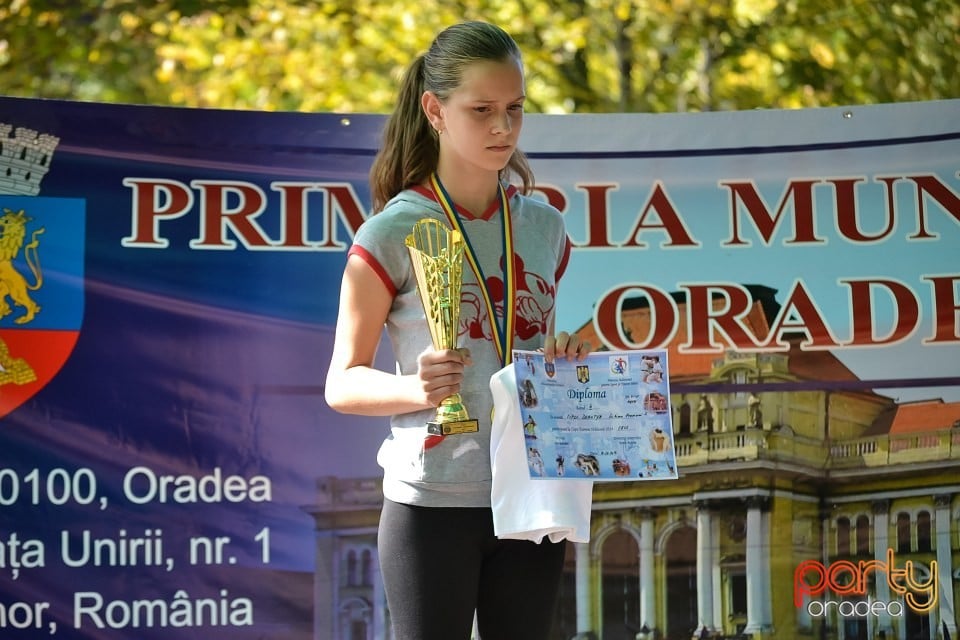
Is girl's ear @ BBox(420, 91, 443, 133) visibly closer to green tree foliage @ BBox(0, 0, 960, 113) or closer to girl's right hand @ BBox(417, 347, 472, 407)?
girl's right hand @ BBox(417, 347, 472, 407)

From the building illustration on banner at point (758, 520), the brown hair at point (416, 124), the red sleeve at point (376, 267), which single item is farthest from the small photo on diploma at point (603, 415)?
the building illustration on banner at point (758, 520)

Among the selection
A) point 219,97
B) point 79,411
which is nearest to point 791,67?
point 219,97

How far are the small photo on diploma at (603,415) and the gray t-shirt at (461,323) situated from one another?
0.09 m

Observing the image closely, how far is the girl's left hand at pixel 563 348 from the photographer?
2.18 metres

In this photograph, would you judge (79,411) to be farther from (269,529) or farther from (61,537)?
(269,529)

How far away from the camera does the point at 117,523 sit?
149 inches

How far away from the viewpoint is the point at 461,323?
86.8 inches

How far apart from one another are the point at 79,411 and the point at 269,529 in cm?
66

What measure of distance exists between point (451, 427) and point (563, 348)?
25 centimetres

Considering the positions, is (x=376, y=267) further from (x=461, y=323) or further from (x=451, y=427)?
(x=451, y=427)

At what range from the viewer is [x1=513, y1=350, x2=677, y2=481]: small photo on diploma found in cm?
217

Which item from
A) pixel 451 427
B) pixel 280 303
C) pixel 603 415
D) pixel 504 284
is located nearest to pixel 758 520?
pixel 280 303

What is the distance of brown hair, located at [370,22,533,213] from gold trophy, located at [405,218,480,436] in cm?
29

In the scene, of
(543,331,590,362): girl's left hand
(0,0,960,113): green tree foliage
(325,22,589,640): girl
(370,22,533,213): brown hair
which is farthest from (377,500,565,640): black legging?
(0,0,960,113): green tree foliage
